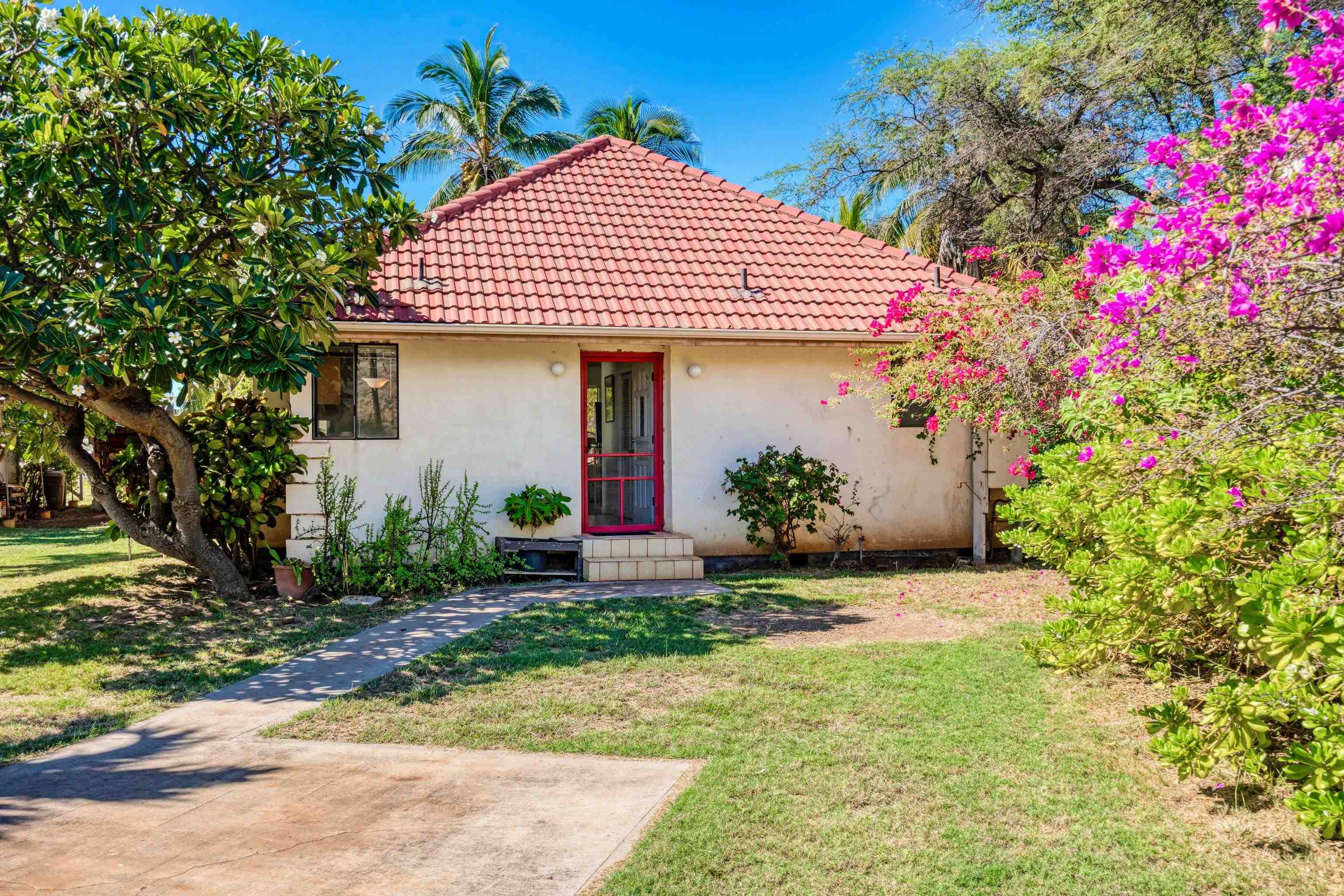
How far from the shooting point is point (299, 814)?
4.16m

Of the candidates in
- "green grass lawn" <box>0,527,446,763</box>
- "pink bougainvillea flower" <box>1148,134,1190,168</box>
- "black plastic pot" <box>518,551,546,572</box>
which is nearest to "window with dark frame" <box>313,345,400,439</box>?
"black plastic pot" <box>518,551,546,572</box>

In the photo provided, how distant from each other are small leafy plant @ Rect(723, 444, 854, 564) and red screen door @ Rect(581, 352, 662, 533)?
1157mm

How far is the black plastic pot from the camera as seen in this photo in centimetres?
1072

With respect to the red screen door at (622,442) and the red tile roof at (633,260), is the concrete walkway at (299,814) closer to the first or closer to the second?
the red tile roof at (633,260)

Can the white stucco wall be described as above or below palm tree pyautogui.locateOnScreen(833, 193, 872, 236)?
below

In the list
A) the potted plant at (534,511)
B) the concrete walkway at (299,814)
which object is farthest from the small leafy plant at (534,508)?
the concrete walkway at (299,814)

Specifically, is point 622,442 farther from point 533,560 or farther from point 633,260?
point 533,560

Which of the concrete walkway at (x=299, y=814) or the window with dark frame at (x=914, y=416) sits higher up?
the window with dark frame at (x=914, y=416)

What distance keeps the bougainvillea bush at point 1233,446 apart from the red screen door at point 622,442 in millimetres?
6673

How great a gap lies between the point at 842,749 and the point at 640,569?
19.5ft

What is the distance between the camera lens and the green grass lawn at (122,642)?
5.82 meters

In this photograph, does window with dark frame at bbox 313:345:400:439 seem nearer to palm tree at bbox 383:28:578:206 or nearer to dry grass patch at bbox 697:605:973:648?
dry grass patch at bbox 697:605:973:648

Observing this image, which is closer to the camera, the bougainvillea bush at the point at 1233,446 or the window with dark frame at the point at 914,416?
the bougainvillea bush at the point at 1233,446

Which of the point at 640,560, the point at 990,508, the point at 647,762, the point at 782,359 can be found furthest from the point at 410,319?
the point at 990,508
